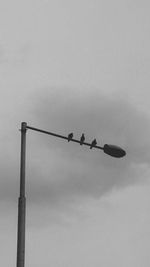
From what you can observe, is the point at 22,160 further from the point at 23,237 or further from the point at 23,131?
the point at 23,237

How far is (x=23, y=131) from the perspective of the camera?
16.8 m

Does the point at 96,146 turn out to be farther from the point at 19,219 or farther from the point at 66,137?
the point at 19,219

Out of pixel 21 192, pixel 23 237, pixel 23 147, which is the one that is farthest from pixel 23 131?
pixel 23 237

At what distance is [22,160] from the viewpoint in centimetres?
1647

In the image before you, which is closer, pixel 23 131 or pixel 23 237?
pixel 23 237

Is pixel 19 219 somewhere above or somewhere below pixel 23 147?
below

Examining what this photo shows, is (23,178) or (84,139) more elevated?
(84,139)

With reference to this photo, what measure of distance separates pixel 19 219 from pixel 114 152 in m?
3.27

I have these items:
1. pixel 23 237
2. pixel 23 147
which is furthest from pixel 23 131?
pixel 23 237

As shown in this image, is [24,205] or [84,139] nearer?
[24,205]

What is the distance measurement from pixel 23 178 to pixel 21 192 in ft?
1.27

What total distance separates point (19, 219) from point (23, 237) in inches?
17.8

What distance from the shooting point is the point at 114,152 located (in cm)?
1717

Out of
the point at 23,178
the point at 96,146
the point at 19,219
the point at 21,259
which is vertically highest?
the point at 96,146
